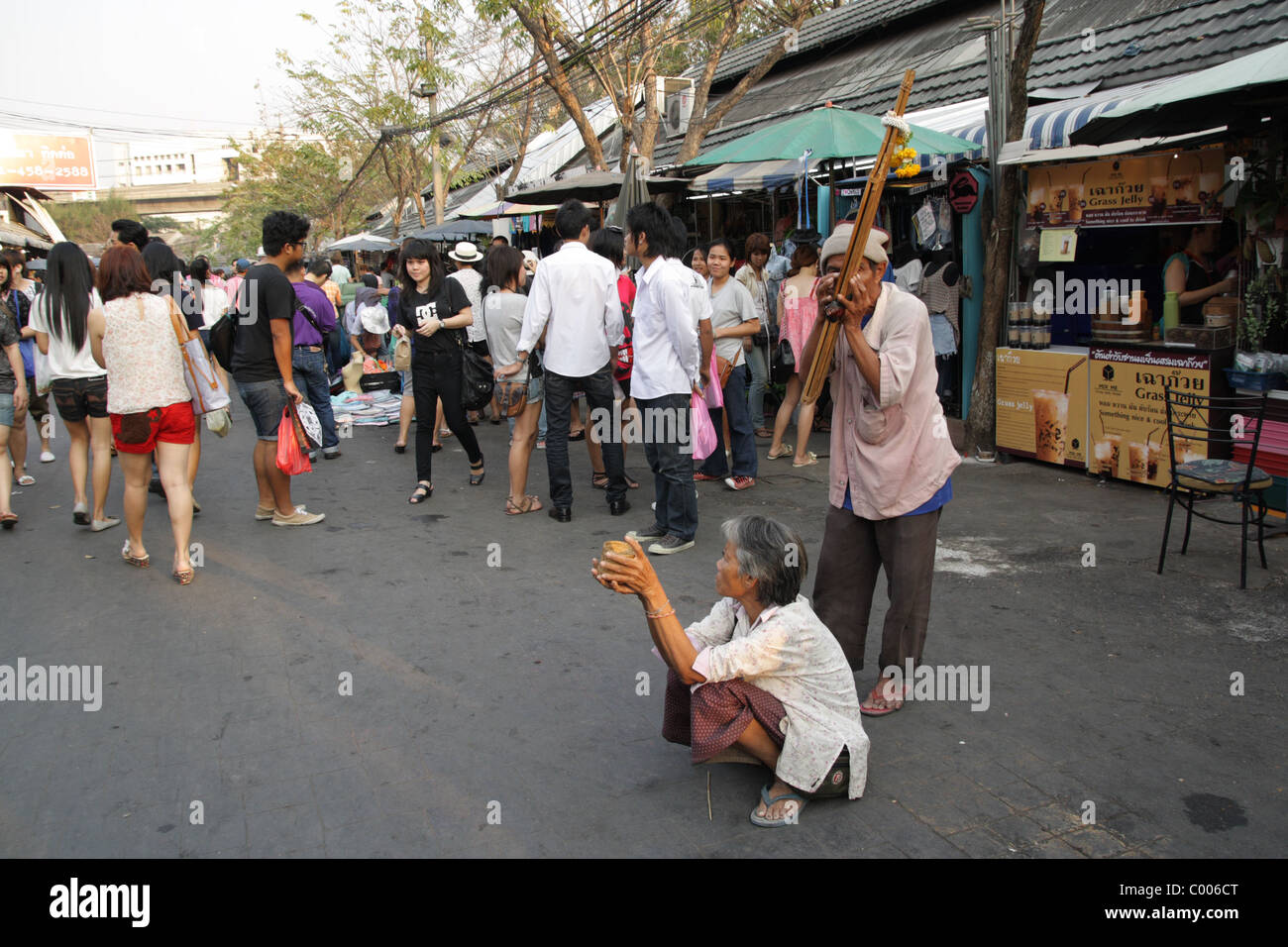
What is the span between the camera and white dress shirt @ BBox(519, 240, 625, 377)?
21.3ft

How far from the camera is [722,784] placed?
11.2ft

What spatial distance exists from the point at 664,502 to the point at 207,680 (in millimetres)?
2804

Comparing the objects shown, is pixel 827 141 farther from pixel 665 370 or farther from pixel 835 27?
pixel 835 27

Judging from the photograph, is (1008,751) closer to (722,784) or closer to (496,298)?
(722,784)

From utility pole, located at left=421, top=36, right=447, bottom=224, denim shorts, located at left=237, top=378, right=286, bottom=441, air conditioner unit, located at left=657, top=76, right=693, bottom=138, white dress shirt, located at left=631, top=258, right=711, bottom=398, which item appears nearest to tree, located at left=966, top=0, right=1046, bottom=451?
white dress shirt, located at left=631, top=258, right=711, bottom=398

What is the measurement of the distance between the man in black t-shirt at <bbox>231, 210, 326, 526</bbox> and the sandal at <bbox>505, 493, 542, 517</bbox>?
5.05ft

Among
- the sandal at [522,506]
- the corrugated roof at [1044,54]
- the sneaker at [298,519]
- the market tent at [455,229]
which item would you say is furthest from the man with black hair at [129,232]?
the market tent at [455,229]

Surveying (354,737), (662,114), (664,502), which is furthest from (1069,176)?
(662,114)

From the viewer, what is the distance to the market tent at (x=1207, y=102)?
201 inches

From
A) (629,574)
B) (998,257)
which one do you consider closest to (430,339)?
(998,257)

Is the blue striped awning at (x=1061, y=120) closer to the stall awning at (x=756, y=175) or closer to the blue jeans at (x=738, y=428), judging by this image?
the stall awning at (x=756, y=175)

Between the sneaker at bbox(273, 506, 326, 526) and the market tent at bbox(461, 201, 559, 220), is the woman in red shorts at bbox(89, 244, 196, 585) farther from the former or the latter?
the market tent at bbox(461, 201, 559, 220)

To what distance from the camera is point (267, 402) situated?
6.48 metres
